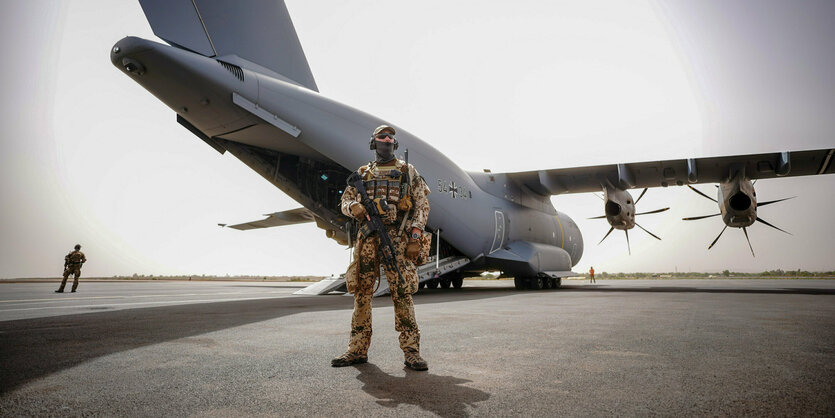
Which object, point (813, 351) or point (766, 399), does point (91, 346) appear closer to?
point (766, 399)

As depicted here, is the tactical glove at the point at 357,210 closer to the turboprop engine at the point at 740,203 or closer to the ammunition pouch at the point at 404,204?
the ammunition pouch at the point at 404,204

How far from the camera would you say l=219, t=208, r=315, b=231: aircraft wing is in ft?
68.1

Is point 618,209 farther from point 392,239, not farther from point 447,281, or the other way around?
point 392,239

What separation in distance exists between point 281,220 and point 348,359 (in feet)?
62.6

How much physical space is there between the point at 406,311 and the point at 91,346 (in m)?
3.07

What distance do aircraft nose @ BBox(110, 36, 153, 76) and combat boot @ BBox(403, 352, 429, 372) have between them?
24.5ft

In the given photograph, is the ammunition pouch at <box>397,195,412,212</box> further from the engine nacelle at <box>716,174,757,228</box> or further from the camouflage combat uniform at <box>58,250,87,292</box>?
the camouflage combat uniform at <box>58,250,87,292</box>

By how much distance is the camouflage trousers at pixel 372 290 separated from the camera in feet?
12.9

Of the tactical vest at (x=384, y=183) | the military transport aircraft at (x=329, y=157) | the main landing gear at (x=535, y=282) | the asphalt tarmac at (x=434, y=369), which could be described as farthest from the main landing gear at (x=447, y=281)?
the tactical vest at (x=384, y=183)

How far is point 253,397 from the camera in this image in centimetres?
280

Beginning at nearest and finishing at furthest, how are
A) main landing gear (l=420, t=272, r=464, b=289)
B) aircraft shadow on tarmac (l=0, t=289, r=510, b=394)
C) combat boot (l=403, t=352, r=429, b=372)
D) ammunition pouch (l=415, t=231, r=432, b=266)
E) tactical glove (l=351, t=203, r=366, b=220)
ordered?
1. combat boot (l=403, t=352, r=429, b=372)
2. aircraft shadow on tarmac (l=0, t=289, r=510, b=394)
3. tactical glove (l=351, t=203, r=366, b=220)
4. ammunition pouch (l=415, t=231, r=432, b=266)
5. main landing gear (l=420, t=272, r=464, b=289)

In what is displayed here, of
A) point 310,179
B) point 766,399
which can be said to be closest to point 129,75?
point 310,179

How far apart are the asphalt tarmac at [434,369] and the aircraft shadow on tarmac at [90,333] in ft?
0.09

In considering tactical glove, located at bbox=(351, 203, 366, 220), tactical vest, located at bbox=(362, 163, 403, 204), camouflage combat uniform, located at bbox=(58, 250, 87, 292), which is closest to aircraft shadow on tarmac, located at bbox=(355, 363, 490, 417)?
tactical glove, located at bbox=(351, 203, 366, 220)
